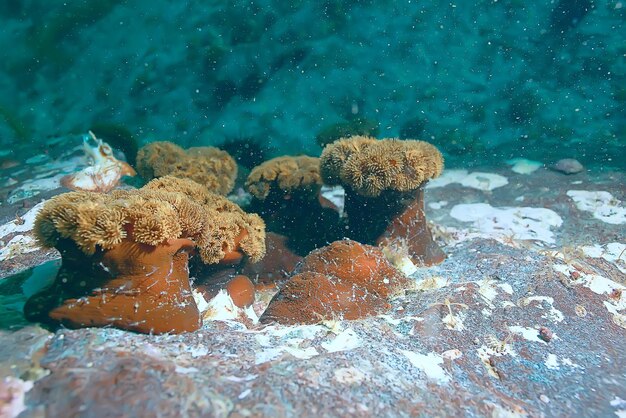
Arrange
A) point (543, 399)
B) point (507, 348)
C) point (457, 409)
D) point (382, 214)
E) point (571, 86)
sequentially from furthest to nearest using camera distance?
point (571, 86) < point (382, 214) < point (507, 348) < point (543, 399) < point (457, 409)

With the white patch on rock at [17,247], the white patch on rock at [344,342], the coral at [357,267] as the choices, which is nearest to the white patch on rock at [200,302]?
the coral at [357,267]

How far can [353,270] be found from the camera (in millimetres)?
3986

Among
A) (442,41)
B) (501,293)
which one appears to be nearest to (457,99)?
(442,41)

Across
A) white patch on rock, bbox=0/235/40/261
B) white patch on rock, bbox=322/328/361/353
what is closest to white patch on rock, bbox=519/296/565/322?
white patch on rock, bbox=322/328/361/353

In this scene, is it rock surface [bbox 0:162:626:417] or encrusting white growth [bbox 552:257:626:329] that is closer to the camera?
rock surface [bbox 0:162:626:417]

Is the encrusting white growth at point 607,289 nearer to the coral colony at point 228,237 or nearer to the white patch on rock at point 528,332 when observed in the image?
the white patch on rock at point 528,332

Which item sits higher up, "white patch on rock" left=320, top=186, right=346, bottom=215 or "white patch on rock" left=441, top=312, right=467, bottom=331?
"white patch on rock" left=441, top=312, right=467, bottom=331

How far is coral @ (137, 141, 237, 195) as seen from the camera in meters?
6.48

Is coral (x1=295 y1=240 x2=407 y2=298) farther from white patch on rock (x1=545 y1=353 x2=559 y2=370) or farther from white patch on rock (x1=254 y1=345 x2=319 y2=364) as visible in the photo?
white patch on rock (x1=545 y1=353 x2=559 y2=370)

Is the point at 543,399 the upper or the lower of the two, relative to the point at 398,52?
lower

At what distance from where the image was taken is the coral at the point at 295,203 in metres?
5.85

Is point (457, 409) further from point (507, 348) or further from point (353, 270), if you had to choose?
point (353, 270)

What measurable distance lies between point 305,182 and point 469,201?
198 inches

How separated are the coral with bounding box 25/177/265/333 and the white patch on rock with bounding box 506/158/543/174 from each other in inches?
392
